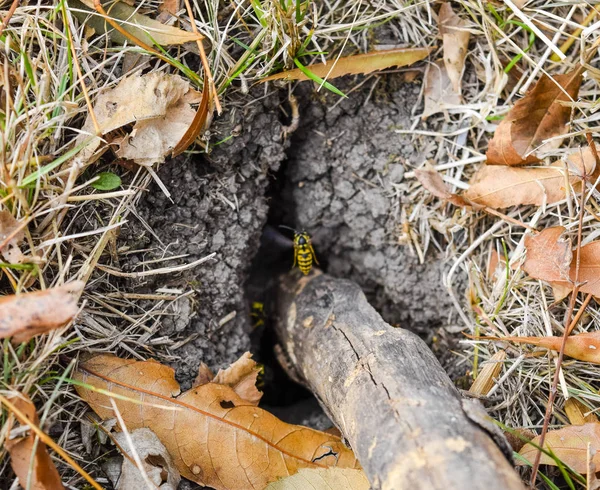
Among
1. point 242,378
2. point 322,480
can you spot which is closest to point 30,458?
point 242,378

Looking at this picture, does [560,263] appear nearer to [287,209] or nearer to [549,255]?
[549,255]

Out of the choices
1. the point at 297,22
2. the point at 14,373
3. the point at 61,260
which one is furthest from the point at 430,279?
the point at 14,373

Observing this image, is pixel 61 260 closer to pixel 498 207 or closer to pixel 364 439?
pixel 364 439

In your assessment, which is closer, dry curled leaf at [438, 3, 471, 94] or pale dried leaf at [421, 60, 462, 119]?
dry curled leaf at [438, 3, 471, 94]

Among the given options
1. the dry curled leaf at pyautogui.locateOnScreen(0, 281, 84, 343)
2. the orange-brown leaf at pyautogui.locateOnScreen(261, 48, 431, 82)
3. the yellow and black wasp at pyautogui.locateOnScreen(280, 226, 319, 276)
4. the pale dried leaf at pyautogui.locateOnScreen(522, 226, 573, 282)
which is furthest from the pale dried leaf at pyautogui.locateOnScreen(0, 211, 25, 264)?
the pale dried leaf at pyautogui.locateOnScreen(522, 226, 573, 282)

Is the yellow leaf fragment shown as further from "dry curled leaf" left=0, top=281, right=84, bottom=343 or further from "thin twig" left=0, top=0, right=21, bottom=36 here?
"thin twig" left=0, top=0, right=21, bottom=36
